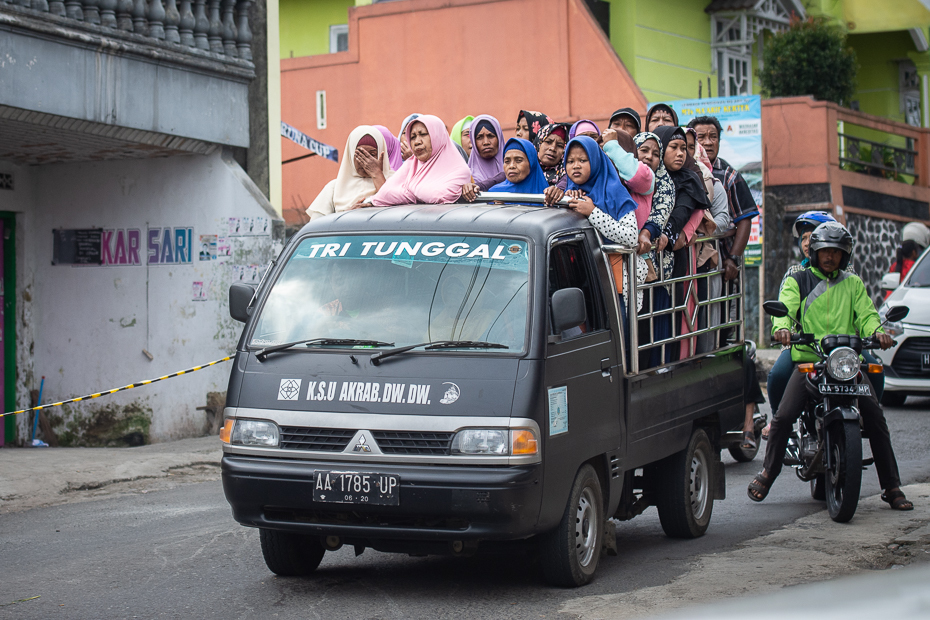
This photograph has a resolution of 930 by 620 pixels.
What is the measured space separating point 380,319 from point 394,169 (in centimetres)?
250

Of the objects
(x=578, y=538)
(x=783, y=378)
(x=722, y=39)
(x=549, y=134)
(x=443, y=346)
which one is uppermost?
(x=722, y=39)

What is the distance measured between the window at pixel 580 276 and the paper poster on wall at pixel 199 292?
7246mm

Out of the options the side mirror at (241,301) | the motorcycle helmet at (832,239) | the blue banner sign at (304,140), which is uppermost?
the blue banner sign at (304,140)

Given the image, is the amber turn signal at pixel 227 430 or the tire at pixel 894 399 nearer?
the amber turn signal at pixel 227 430

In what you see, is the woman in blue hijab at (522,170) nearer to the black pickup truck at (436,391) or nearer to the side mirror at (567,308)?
the black pickup truck at (436,391)

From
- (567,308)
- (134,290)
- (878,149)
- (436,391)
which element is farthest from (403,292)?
(878,149)

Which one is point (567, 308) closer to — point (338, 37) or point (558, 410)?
point (558, 410)

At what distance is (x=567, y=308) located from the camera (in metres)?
5.77

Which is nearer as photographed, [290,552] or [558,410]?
[558,410]

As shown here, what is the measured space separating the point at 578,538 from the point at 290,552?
151 centimetres

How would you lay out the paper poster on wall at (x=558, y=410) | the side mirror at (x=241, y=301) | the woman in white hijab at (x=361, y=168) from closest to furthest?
the paper poster on wall at (x=558, y=410) → the side mirror at (x=241, y=301) → the woman in white hijab at (x=361, y=168)

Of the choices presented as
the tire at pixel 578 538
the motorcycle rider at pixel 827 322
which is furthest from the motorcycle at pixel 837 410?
the tire at pixel 578 538

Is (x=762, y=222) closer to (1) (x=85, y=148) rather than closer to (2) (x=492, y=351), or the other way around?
(1) (x=85, y=148)

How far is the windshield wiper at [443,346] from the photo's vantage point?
5730 mm
